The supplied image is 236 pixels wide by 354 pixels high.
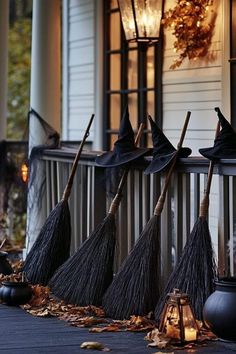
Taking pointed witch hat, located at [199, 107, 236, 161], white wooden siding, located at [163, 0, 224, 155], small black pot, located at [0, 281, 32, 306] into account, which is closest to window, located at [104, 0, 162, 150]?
white wooden siding, located at [163, 0, 224, 155]

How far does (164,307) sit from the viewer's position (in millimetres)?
5383

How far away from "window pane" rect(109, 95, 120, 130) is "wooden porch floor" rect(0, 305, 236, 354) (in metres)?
3.98

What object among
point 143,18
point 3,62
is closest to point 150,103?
point 143,18

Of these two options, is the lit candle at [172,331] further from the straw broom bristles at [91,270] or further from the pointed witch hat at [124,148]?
Answer: the pointed witch hat at [124,148]

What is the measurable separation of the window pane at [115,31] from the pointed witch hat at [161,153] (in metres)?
3.54

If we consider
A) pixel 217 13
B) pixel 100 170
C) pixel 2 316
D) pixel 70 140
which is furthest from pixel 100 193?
pixel 70 140

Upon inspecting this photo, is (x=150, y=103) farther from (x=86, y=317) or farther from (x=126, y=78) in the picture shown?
(x=86, y=317)

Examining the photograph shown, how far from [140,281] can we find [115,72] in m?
4.32

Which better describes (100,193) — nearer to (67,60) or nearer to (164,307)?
(164,307)

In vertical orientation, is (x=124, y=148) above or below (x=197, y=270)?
above

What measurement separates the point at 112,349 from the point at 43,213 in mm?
3292

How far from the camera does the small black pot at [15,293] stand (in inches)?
255

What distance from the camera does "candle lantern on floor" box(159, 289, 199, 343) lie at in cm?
525

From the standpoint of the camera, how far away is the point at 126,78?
31.3 ft
